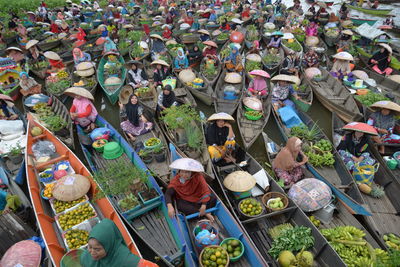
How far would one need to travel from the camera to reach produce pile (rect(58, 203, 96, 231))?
4611 mm

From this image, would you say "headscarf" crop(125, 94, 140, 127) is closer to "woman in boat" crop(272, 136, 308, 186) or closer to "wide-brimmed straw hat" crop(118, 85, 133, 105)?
"wide-brimmed straw hat" crop(118, 85, 133, 105)

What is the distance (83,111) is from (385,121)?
27.8 feet

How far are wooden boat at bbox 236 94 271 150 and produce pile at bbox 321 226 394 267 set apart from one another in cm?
325

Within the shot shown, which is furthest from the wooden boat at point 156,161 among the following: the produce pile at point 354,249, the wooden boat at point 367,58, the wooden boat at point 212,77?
the wooden boat at point 367,58

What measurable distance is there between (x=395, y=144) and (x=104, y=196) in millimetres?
7358

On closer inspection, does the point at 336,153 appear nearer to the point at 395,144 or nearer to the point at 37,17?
the point at 395,144

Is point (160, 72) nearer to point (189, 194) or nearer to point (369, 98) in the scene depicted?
point (189, 194)

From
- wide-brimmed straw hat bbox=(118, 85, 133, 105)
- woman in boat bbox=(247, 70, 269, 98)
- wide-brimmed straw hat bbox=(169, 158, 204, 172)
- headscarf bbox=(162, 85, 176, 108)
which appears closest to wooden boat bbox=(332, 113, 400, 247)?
wide-brimmed straw hat bbox=(169, 158, 204, 172)

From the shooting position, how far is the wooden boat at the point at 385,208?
500 cm

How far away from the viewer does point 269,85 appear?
32.6 ft

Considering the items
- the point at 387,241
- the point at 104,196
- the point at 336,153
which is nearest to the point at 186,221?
the point at 104,196

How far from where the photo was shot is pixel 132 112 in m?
7.27

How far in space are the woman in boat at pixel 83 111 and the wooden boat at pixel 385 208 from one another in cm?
729

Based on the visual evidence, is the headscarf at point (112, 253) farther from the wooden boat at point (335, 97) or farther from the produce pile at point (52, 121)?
the wooden boat at point (335, 97)
